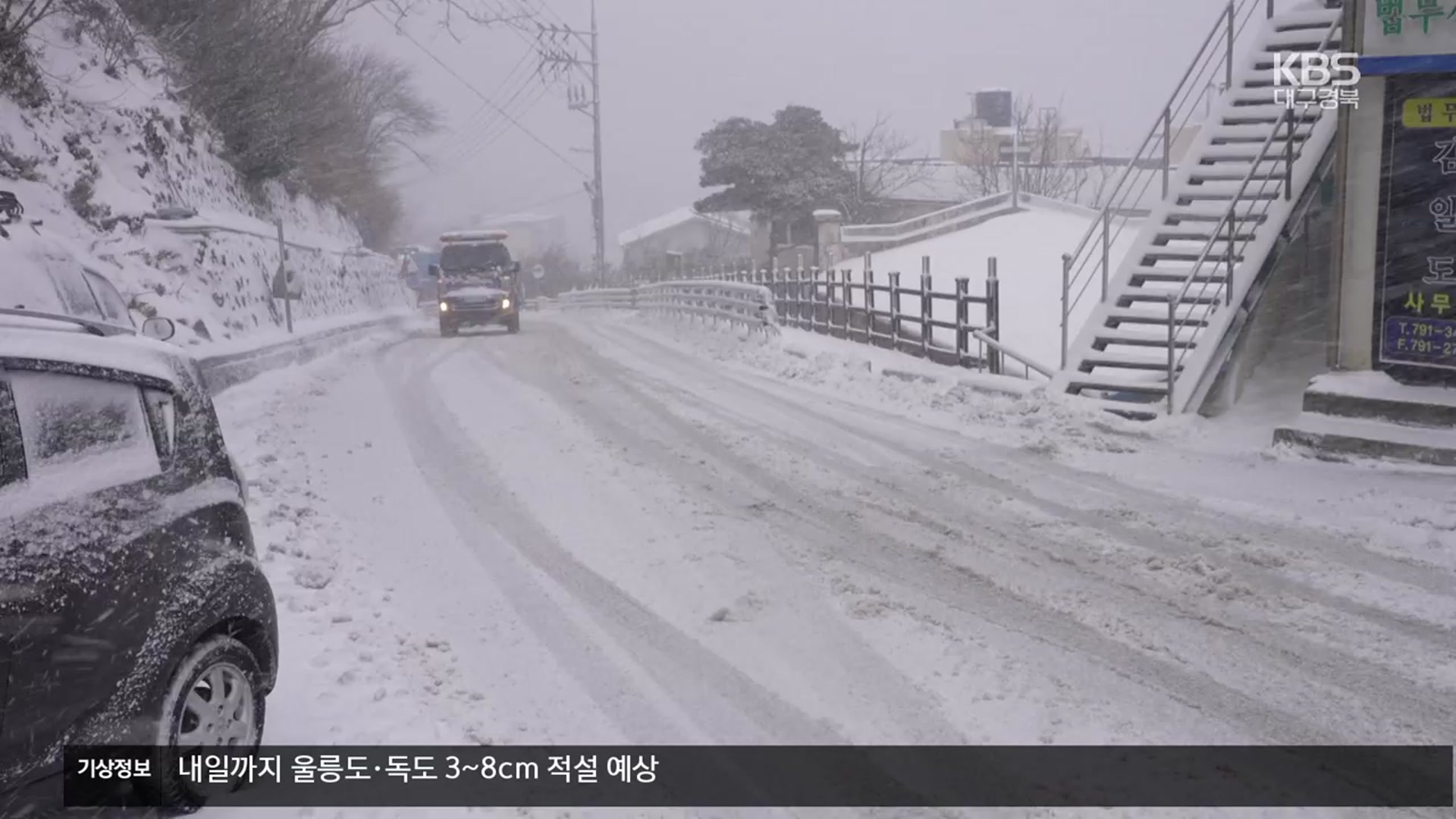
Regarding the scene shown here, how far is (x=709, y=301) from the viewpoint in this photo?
2603 cm

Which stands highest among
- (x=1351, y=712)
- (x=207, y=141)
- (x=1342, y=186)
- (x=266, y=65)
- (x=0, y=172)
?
(x=266, y=65)

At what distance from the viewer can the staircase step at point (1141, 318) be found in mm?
13164

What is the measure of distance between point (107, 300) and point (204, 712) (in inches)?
316

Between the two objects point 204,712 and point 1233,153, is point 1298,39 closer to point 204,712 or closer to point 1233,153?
point 1233,153

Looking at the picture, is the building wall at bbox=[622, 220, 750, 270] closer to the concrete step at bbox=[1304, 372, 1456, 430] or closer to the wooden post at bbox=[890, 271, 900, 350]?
the wooden post at bbox=[890, 271, 900, 350]

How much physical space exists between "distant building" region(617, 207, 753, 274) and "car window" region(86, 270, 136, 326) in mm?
52855

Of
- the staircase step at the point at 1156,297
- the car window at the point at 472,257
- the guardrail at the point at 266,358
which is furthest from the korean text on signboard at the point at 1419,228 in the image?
the car window at the point at 472,257

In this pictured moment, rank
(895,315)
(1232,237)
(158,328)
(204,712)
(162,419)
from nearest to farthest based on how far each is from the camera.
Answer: (204,712)
(162,419)
(158,328)
(1232,237)
(895,315)

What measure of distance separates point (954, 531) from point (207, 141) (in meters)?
20.4

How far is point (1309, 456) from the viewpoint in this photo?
1025 cm

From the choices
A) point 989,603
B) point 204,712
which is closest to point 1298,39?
point 989,603

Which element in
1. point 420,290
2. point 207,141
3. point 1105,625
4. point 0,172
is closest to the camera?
point 1105,625

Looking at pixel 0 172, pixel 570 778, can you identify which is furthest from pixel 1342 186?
pixel 0 172

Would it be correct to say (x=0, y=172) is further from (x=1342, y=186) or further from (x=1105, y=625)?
(x=1342, y=186)
